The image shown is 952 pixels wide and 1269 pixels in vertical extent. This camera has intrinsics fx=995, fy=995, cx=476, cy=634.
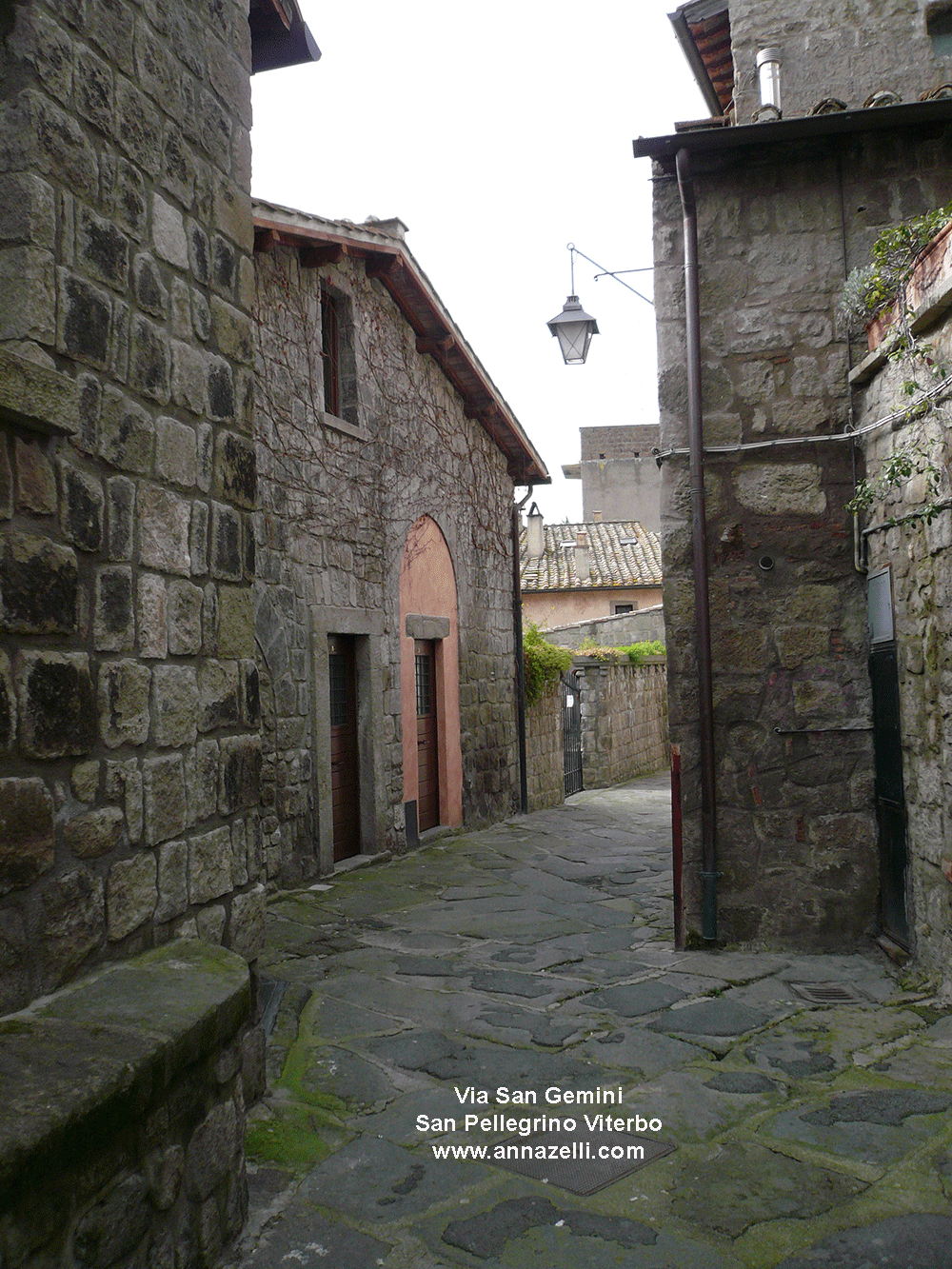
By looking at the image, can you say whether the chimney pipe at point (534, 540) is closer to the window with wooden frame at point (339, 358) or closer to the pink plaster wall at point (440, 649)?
the pink plaster wall at point (440, 649)

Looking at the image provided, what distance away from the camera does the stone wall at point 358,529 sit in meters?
6.85

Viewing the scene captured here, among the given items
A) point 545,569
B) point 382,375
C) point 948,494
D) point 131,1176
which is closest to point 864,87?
point 948,494

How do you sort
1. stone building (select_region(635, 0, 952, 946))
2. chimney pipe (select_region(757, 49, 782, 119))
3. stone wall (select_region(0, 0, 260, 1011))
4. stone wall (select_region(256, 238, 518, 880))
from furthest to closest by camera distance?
1. stone wall (select_region(256, 238, 518, 880))
2. chimney pipe (select_region(757, 49, 782, 119))
3. stone building (select_region(635, 0, 952, 946))
4. stone wall (select_region(0, 0, 260, 1011))

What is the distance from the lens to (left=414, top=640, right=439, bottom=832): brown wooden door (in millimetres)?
9414

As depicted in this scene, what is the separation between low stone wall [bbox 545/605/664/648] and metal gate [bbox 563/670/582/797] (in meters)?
5.20

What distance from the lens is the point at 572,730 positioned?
45.9 ft

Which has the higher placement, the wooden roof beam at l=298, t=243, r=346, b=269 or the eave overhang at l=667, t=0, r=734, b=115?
the eave overhang at l=667, t=0, r=734, b=115

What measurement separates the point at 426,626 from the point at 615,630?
34.9 ft

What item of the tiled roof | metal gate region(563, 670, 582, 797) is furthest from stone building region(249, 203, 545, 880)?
the tiled roof

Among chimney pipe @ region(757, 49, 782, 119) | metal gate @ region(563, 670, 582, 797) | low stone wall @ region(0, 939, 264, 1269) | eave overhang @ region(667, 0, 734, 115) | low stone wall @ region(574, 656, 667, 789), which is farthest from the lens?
low stone wall @ region(574, 656, 667, 789)

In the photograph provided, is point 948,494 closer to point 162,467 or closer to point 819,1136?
point 819,1136

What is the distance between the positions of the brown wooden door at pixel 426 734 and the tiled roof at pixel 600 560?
12.6 metres

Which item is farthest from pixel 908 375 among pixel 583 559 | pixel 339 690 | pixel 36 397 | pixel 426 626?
pixel 583 559

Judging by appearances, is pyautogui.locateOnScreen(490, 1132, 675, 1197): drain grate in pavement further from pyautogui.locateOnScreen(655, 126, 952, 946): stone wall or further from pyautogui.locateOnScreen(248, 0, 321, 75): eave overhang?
pyautogui.locateOnScreen(248, 0, 321, 75): eave overhang
